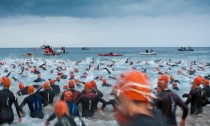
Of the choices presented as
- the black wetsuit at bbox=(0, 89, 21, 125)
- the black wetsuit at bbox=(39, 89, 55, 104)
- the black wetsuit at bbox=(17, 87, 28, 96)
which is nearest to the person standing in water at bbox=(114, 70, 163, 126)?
the black wetsuit at bbox=(0, 89, 21, 125)

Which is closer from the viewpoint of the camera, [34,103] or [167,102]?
[167,102]

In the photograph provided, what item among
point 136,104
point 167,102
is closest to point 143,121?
point 136,104

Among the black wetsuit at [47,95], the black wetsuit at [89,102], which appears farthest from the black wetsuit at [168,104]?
the black wetsuit at [47,95]

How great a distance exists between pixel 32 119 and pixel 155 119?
29.2 ft

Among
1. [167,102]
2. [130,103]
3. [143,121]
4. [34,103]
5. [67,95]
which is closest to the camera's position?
[143,121]

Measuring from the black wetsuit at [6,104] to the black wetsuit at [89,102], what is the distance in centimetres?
227

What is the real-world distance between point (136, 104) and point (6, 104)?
8.20m

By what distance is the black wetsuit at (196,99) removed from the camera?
10.9 metres

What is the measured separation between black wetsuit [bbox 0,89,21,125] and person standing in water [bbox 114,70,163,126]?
7.70 m

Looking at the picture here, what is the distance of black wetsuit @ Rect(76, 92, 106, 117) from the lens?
10.6 meters

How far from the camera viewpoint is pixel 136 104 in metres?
2.34

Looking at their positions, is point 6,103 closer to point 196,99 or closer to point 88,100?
point 88,100

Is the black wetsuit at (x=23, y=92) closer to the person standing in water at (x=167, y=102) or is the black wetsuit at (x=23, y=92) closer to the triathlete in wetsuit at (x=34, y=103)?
the triathlete in wetsuit at (x=34, y=103)

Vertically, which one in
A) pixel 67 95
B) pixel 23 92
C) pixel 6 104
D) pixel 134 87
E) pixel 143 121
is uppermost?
pixel 134 87
